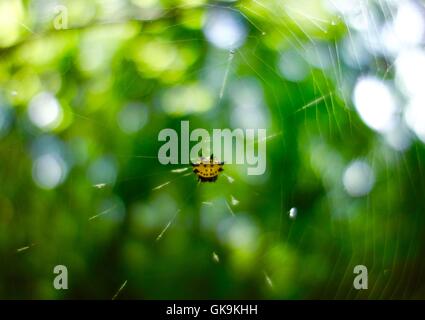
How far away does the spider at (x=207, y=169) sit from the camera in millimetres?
692

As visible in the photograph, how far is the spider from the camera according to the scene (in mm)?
692

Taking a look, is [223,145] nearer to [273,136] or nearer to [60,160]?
[273,136]

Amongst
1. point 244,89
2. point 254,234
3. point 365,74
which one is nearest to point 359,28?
point 365,74

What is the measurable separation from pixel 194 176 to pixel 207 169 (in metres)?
0.02

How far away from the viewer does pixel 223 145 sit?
704mm

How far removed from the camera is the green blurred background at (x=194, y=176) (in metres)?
0.69

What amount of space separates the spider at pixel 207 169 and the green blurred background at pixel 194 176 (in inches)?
0.4

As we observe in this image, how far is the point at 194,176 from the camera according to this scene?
0.69 metres

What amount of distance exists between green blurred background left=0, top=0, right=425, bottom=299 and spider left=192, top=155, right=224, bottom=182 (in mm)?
10

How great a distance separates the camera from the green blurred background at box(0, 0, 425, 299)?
691 millimetres

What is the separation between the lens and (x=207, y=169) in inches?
27.3
